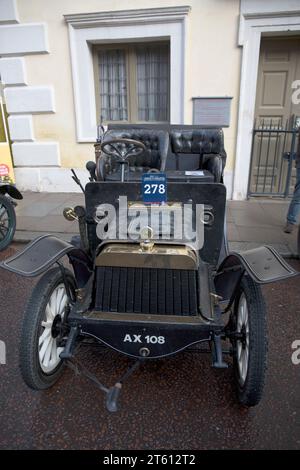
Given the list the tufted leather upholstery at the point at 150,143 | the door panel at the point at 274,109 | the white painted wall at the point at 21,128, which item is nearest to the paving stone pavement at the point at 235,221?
the door panel at the point at 274,109

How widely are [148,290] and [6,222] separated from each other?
3.36 meters

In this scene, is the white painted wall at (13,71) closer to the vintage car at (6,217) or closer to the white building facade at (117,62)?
the white building facade at (117,62)

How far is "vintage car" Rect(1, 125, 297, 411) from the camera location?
6.41 feet

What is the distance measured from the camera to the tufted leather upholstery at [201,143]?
3.86 m

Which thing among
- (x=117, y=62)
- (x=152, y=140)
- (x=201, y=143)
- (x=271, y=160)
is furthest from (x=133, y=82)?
(x=201, y=143)

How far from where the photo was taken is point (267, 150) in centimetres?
668

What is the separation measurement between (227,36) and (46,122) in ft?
12.5

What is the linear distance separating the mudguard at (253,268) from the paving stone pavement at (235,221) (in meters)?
1.91

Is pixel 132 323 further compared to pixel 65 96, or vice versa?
pixel 65 96

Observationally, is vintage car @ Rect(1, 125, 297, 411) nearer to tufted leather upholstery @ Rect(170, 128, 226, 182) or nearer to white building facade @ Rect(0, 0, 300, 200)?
tufted leather upholstery @ Rect(170, 128, 226, 182)

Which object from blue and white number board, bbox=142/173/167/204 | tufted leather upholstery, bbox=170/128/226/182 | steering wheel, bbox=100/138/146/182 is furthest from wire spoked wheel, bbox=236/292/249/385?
tufted leather upholstery, bbox=170/128/226/182

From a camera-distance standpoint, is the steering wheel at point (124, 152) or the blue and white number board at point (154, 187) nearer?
the blue and white number board at point (154, 187)

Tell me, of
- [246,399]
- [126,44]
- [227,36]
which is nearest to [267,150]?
[227,36]
